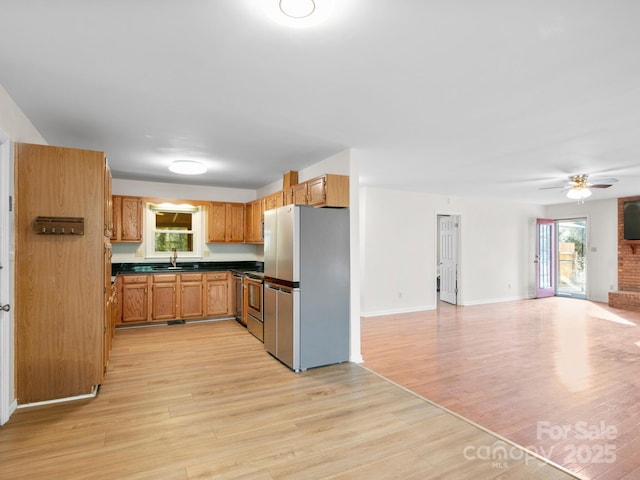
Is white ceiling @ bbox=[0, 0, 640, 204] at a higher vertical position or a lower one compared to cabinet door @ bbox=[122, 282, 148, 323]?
higher

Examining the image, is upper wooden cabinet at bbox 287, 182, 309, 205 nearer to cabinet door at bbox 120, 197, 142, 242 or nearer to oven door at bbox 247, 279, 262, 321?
oven door at bbox 247, 279, 262, 321

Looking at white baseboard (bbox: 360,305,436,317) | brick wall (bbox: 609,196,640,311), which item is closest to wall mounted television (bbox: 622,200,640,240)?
brick wall (bbox: 609,196,640,311)

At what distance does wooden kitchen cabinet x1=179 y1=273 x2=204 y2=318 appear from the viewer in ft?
19.5

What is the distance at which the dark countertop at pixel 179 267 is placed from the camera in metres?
5.94

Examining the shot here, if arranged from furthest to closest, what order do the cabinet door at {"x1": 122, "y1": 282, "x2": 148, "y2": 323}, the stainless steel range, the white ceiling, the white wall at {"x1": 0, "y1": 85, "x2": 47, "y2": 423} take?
the cabinet door at {"x1": 122, "y1": 282, "x2": 148, "y2": 323}, the stainless steel range, the white wall at {"x1": 0, "y1": 85, "x2": 47, "y2": 423}, the white ceiling

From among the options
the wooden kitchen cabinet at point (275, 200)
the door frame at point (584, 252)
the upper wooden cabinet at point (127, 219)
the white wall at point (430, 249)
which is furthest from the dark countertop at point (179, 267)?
the door frame at point (584, 252)

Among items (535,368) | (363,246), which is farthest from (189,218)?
(535,368)

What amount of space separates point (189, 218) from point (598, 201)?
9481mm

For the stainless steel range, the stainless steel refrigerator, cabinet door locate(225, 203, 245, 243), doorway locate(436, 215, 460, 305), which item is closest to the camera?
the stainless steel refrigerator

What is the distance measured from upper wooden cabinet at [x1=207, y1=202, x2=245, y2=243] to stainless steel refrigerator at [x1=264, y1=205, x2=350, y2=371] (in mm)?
2793

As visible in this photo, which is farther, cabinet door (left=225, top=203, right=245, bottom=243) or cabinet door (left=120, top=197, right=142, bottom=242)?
cabinet door (left=225, top=203, right=245, bottom=243)

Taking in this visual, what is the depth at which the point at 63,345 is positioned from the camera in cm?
294

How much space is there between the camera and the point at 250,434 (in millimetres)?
2453

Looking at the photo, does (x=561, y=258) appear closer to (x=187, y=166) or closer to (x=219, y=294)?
(x=219, y=294)
